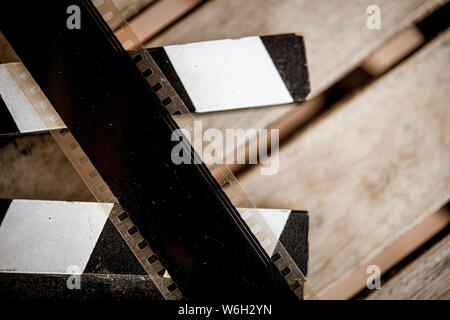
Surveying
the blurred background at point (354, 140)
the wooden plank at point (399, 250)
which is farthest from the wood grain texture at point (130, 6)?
the wooden plank at point (399, 250)

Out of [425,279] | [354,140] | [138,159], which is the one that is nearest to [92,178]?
[138,159]

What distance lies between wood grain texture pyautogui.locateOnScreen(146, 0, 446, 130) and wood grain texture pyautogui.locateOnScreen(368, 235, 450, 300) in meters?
0.37

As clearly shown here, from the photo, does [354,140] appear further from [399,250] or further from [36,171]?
[36,171]

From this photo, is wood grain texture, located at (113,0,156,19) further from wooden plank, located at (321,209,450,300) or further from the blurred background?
wooden plank, located at (321,209,450,300)

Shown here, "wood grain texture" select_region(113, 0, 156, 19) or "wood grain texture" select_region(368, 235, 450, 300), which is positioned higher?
"wood grain texture" select_region(113, 0, 156, 19)

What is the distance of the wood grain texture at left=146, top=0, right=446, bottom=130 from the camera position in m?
0.53

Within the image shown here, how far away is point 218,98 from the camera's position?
0.50 metres

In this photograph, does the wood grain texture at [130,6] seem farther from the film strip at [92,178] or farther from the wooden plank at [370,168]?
the wooden plank at [370,168]

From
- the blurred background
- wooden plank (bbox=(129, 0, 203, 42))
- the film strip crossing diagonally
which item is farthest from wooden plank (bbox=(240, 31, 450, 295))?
wooden plank (bbox=(129, 0, 203, 42))

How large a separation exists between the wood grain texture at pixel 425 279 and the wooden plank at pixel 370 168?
0.20 ft

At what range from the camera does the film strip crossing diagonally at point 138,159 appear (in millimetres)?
432

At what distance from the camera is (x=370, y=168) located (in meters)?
0.53

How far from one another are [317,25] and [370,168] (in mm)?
280

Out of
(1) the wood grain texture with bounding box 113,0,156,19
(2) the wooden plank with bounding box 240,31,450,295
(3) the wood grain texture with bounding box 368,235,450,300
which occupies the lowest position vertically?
(3) the wood grain texture with bounding box 368,235,450,300
